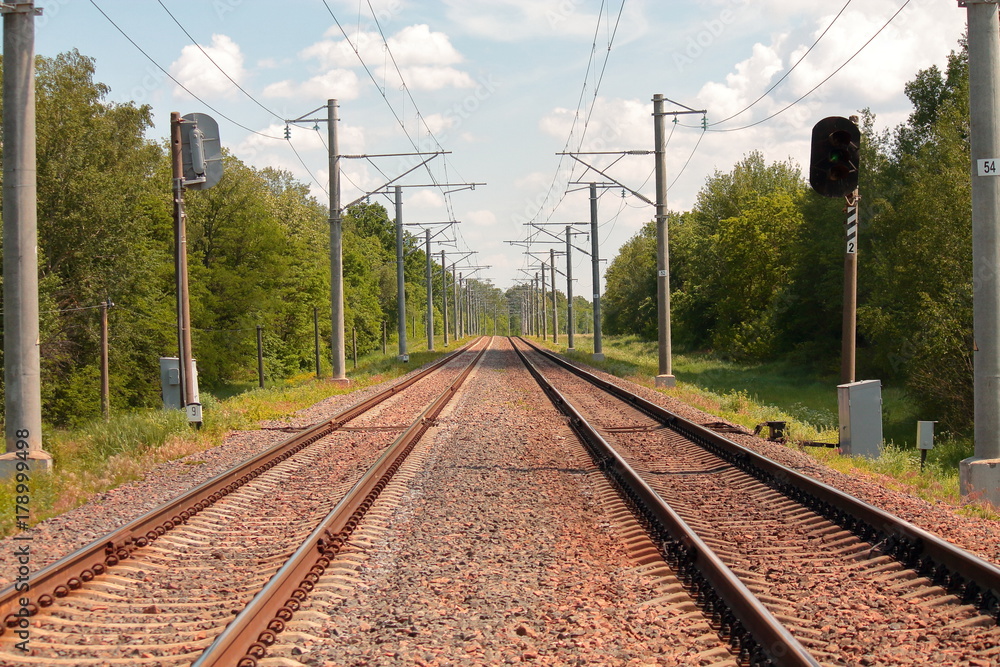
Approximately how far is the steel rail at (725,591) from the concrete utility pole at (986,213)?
4.26 meters

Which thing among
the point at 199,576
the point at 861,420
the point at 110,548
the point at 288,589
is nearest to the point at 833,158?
the point at 861,420

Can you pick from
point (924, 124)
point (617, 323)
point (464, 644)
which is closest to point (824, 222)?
point (924, 124)

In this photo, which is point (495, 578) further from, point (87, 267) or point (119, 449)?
point (87, 267)

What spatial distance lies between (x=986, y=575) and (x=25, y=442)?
10.3 meters

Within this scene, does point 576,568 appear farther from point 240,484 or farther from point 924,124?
point 924,124

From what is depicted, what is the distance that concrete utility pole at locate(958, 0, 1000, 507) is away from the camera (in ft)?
33.4

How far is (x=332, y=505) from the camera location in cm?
884

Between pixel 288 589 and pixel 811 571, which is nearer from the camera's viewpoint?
pixel 288 589

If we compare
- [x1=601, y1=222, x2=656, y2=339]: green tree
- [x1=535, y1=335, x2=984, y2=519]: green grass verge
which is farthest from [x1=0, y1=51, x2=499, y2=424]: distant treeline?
[x1=601, y1=222, x2=656, y2=339]: green tree

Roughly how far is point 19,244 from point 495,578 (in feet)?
26.7

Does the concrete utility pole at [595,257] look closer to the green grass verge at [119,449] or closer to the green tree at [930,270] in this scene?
the green tree at [930,270]

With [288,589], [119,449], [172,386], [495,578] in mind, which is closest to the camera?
[288,589]

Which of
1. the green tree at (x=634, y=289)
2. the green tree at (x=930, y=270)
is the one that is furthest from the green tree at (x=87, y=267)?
the green tree at (x=634, y=289)

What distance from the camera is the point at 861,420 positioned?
12.6 m
